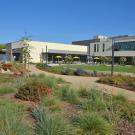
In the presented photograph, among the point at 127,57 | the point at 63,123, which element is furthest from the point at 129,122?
the point at 127,57

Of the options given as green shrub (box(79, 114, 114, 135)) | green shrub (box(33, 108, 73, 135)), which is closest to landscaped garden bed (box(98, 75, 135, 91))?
green shrub (box(79, 114, 114, 135))

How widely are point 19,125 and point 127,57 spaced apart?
92547 mm

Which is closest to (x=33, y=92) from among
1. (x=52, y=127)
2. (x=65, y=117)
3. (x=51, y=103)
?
(x=51, y=103)

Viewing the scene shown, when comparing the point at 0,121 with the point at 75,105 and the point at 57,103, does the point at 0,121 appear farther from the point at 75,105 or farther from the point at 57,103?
the point at 75,105

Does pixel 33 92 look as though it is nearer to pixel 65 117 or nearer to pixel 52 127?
pixel 65 117

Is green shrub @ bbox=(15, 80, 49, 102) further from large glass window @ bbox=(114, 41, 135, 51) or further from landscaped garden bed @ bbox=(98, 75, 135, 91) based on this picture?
large glass window @ bbox=(114, 41, 135, 51)

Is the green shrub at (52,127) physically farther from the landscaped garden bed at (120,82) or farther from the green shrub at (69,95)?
the landscaped garden bed at (120,82)

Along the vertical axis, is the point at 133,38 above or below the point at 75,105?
above

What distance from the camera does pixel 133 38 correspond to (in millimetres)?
96750

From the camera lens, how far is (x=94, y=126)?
23.5ft

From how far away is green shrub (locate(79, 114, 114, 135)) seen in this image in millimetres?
7023

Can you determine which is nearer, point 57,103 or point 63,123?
point 63,123

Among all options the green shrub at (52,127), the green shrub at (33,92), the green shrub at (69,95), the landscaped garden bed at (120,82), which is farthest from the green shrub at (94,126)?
the landscaped garden bed at (120,82)

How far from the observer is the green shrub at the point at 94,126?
702cm
